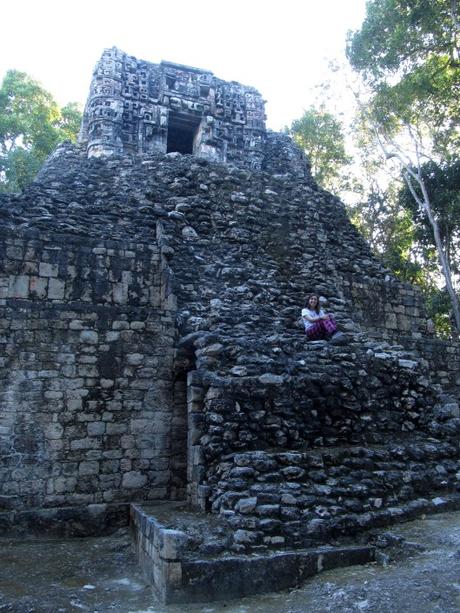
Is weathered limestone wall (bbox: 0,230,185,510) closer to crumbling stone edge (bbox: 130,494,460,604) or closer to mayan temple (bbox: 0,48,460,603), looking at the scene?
mayan temple (bbox: 0,48,460,603)

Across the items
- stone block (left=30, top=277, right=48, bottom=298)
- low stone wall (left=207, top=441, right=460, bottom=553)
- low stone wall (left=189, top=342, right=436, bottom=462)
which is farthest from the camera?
stone block (left=30, top=277, right=48, bottom=298)

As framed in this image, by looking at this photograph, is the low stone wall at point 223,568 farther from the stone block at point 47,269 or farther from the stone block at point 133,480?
the stone block at point 47,269

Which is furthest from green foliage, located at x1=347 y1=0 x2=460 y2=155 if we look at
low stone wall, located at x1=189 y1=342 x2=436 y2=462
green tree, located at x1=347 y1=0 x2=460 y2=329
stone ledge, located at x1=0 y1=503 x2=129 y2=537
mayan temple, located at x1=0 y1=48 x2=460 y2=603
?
stone ledge, located at x1=0 y1=503 x2=129 y2=537

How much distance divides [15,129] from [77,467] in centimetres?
2053

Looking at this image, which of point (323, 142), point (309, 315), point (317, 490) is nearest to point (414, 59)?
point (323, 142)

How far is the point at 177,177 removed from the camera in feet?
34.2

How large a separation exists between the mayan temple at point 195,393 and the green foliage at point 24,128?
13.2 m

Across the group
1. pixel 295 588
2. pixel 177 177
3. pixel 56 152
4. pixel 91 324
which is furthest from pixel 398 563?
pixel 56 152

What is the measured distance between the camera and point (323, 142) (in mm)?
24156

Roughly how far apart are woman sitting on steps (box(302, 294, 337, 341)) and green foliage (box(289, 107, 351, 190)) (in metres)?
18.0

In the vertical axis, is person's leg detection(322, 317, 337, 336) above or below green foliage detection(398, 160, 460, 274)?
below

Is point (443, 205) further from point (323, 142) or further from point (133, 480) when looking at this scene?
point (133, 480)

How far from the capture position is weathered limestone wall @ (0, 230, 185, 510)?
263 inches

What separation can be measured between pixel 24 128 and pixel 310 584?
23260mm
